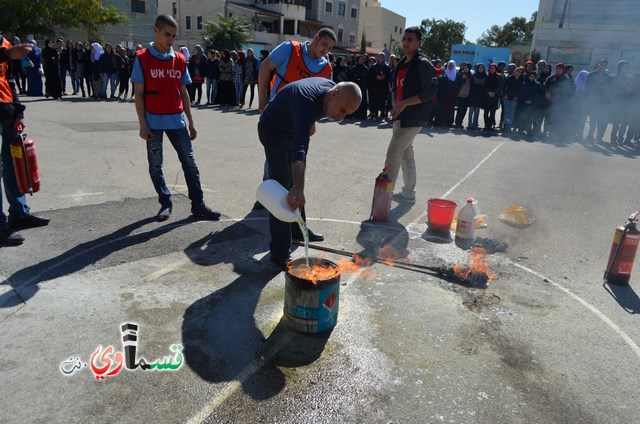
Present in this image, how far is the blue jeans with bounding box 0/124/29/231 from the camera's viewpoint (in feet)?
15.3

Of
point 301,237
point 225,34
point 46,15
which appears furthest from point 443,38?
point 301,237

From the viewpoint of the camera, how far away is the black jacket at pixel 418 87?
6012mm

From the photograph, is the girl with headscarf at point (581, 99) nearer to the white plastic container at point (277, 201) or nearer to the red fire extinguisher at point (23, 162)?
the white plastic container at point (277, 201)

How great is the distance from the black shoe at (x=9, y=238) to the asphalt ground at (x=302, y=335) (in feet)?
0.39

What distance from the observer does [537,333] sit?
3645 mm

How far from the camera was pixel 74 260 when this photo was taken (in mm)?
4406

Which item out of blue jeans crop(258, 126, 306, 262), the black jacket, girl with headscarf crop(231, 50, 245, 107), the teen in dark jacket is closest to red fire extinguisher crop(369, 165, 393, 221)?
the teen in dark jacket

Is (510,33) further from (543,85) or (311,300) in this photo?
(311,300)

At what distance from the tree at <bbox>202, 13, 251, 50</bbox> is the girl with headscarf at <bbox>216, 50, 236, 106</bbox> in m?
31.0

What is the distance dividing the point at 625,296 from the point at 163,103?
519 cm

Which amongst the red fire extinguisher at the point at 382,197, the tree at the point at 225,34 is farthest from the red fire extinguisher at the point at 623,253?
the tree at the point at 225,34

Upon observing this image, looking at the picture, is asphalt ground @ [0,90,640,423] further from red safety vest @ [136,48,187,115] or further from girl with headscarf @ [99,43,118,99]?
girl with headscarf @ [99,43,118,99]

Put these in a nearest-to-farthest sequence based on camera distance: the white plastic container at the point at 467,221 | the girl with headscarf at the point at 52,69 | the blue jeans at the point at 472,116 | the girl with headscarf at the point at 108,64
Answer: the white plastic container at the point at 467,221 < the blue jeans at the point at 472,116 < the girl with headscarf at the point at 52,69 < the girl with headscarf at the point at 108,64

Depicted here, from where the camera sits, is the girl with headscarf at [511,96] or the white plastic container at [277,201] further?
the girl with headscarf at [511,96]
